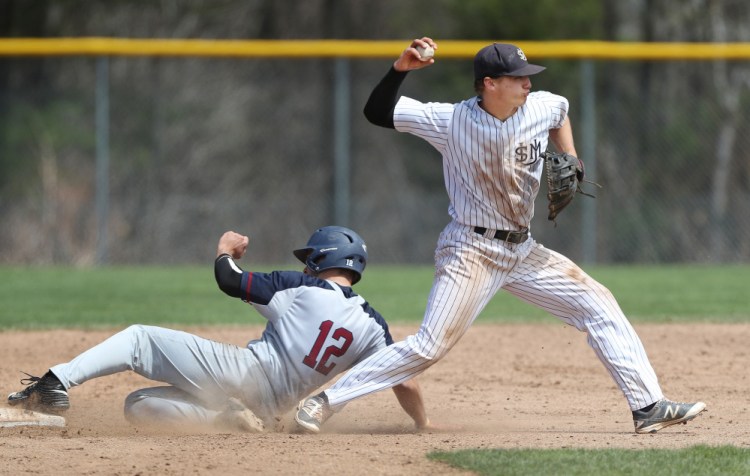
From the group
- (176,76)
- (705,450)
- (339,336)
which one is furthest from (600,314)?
(176,76)

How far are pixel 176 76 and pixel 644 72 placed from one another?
5565mm

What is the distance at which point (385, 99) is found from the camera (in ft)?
14.3

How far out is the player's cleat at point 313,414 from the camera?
4305mm

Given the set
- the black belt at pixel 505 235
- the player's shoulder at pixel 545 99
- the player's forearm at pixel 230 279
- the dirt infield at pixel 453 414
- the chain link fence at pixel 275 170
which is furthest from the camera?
the chain link fence at pixel 275 170

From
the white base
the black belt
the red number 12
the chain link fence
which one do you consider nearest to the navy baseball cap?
the black belt

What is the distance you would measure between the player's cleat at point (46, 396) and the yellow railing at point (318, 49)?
7.74m

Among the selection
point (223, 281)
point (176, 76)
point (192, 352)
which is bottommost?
point (192, 352)

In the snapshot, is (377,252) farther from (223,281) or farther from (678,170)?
(223,281)

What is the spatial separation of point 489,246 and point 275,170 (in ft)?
30.4

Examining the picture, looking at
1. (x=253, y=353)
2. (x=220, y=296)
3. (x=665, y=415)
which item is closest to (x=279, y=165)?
(x=220, y=296)

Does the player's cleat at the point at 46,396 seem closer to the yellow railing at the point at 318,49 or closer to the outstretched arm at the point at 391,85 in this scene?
the outstretched arm at the point at 391,85

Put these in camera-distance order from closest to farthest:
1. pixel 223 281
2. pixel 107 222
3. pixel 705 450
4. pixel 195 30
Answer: pixel 705 450 < pixel 223 281 < pixel 107 222 < pixel 195 30

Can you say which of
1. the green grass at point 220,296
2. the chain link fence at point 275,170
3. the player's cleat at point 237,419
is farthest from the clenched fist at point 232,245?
the chain link fence at point 275,170

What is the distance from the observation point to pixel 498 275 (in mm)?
4336
